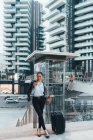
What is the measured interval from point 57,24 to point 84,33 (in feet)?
45.8

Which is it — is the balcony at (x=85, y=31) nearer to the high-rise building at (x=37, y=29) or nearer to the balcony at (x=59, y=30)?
the balcony at (x=59, y=30)

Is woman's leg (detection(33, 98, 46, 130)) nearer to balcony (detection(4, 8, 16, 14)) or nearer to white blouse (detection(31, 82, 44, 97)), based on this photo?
white blouse (detection(31, 82, 44, 97))

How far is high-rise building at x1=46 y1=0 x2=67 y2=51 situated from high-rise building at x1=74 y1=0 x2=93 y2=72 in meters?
4.39

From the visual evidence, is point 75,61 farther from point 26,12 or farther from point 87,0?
point 26,12

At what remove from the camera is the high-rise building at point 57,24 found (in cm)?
8811

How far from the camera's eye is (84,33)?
8150 cm

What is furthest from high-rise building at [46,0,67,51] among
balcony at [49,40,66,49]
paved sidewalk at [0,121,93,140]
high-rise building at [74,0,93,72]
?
paved sidewalk at [0,121,93,140]

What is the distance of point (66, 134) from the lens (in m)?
7.89

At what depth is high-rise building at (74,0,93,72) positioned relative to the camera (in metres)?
78.7

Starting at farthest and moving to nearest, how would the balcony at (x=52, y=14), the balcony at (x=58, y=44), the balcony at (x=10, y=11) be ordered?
the balcony at (x=10, y=11) < the balcony at (x=52, y=14) < the balcony at (x=58, y=44)

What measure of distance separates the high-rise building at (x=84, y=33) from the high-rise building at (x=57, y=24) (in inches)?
173

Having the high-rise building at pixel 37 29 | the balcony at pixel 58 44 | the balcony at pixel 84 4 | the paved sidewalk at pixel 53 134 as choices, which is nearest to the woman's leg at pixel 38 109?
the paved sidewalk at pixel 53 134

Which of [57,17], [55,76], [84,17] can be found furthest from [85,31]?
[55,76]

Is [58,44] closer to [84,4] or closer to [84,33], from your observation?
[84,33]
